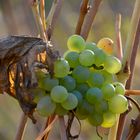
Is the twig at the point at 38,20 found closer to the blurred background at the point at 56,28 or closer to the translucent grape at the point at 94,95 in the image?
the translucent grape at the point at 94,95

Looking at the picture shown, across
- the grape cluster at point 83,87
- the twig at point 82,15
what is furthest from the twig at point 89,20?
the grape cluster at point 83,87

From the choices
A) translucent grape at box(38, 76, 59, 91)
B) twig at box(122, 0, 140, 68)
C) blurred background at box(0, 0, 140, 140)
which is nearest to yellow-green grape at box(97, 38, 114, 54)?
twig at box(122, 0, 140, 68)

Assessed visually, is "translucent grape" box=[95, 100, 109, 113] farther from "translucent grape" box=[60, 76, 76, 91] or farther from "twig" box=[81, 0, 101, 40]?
"twig" box=[81, 0, 101, 40]

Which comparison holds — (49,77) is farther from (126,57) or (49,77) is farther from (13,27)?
(13,27)

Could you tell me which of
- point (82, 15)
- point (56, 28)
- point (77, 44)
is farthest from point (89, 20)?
point (56, 28)

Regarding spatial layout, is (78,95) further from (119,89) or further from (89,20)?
(89,20)

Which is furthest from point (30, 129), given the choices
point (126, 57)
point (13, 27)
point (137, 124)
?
point (126, 57)

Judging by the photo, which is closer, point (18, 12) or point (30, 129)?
point (30, 129)
